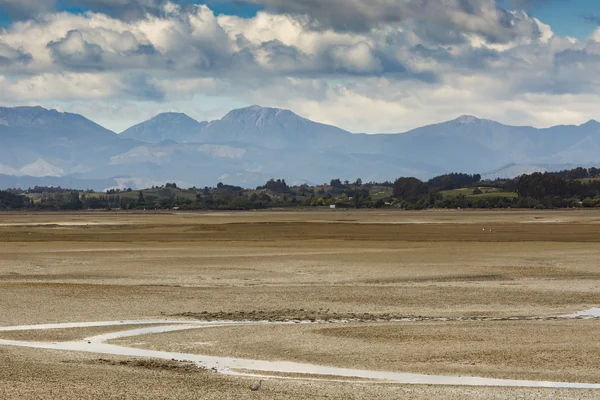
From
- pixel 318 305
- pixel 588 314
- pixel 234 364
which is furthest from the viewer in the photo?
pixel 318 305

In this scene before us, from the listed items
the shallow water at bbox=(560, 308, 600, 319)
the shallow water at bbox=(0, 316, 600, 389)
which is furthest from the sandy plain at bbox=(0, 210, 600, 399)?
the shallow water at bbox=(560, 308, 600, 319)

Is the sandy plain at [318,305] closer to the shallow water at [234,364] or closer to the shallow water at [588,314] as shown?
the shallow water at [234,364]

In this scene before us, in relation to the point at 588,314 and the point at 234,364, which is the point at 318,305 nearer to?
the point at 588,314

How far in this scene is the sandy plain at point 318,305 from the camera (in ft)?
62.8

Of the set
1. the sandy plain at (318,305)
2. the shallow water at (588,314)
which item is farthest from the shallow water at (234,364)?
the shallow water at (588,314)

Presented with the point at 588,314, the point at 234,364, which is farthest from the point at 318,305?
the point at 234,364

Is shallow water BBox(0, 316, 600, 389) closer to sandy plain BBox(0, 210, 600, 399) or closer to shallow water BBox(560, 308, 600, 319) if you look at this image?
sandy plain BBox(0, 210, 600, 399)

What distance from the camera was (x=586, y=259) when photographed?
47.7 meters

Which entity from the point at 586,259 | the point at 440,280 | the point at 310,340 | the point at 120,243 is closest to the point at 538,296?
the point at 440,280

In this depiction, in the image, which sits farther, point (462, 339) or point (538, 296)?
point (538, 296)

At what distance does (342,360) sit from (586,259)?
29.9 meters

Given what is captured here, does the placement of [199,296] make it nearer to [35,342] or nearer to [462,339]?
[35,342]

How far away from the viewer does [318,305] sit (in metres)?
31.4

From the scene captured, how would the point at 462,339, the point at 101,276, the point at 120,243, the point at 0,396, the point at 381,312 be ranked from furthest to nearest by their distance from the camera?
the point at 120,243
the point at 101,276
the point at 381,312
the point at 462,339
the point at 0,396
